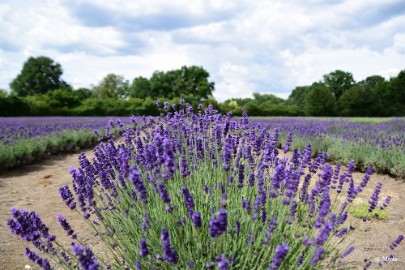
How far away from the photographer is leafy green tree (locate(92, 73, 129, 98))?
51344 millimetres

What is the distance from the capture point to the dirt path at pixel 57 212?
2965mm

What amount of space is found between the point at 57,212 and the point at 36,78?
4399 centimetres

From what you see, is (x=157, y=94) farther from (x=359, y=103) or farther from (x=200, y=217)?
(x=200, y=217)

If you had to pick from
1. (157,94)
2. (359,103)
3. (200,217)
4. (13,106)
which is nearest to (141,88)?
(157,94)

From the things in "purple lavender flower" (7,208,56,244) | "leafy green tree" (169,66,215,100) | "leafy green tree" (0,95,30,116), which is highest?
"leafy green tree" (169,66,215,100)

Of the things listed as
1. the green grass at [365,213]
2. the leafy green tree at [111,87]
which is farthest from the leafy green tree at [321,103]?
the green grass at [365,213]

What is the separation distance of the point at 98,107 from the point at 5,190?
24.8 meters

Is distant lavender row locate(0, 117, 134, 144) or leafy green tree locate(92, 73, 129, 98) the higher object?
leafy green tree locate(92, 73, 129, 98)

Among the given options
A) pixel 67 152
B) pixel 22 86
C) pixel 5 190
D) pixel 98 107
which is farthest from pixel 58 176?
pixel 22 86

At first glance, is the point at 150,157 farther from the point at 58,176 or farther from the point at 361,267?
the point at 58,176

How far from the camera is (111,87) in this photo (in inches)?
2062

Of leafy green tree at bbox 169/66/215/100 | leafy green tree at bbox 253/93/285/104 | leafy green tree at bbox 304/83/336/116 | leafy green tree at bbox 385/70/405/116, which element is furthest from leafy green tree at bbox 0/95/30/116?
leafy green tree at bbox 253/93/285/104

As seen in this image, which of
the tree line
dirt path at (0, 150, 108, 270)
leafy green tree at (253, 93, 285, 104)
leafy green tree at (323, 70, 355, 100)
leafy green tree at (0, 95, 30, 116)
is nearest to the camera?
dirt path at (0, 150, 108, 270)

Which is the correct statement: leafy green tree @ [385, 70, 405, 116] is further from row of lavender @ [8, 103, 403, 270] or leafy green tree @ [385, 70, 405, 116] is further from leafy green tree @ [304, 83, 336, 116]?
row of lavender @ [8, 103, 403, 270]
